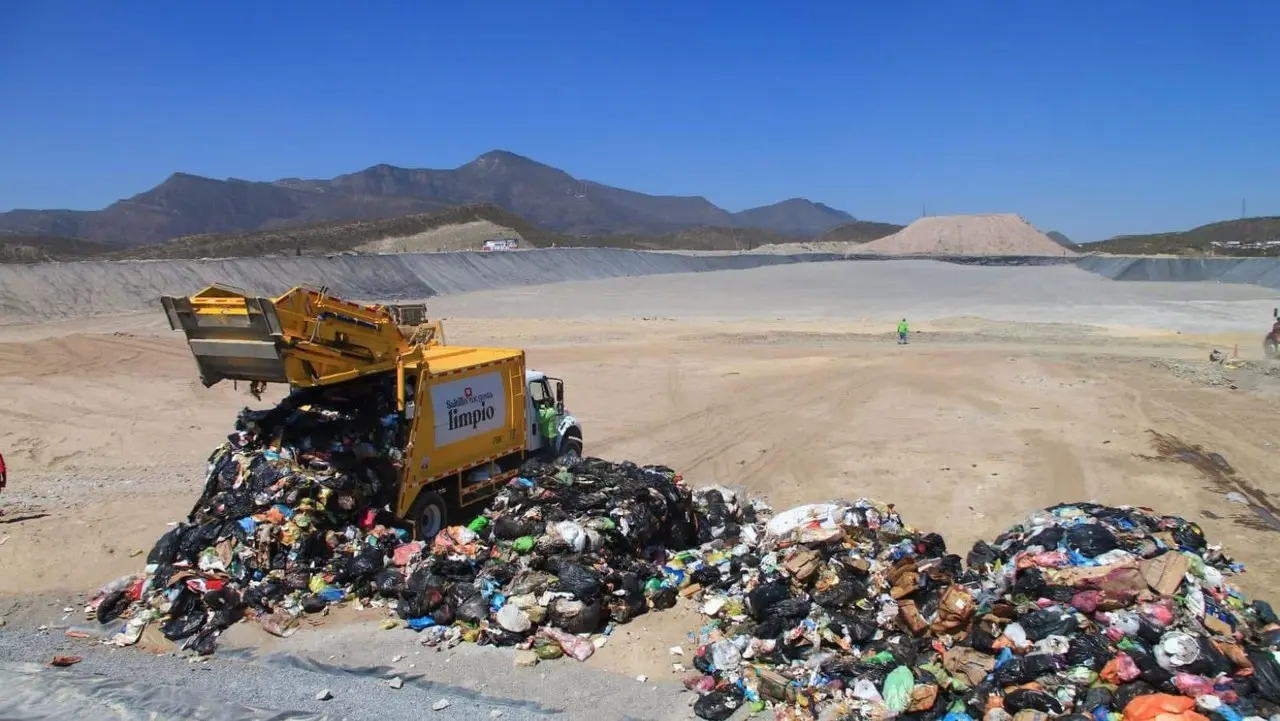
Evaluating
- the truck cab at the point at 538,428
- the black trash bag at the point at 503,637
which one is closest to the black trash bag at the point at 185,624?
the black trash bag at the point at 503,637

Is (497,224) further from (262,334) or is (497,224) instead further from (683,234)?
(262,334)

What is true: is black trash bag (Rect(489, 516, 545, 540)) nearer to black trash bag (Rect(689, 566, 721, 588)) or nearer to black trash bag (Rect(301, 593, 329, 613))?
black trash bag (Rect(689, 566, 721, 588))

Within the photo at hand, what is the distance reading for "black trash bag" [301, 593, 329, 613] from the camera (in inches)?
334

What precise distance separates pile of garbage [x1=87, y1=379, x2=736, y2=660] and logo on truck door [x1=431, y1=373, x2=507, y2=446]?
0.60 metres

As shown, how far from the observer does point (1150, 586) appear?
6887 mm

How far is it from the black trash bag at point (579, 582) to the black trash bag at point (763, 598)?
1.44 metres

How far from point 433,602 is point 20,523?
21.7 ft

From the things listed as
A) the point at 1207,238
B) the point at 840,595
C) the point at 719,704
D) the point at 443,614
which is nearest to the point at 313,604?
the point at 443,614

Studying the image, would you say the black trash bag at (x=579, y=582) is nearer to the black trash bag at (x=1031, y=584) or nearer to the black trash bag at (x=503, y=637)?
the black trash bag at (x=503, y=637)

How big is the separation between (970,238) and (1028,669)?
129987mm

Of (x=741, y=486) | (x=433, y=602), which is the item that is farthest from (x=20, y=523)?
(x=741, y=486)

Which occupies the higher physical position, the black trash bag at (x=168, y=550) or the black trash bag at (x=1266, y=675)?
the black trash bag at (x=168, y=550)

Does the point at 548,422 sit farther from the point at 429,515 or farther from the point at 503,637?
the point at 503,637

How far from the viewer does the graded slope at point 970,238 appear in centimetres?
12244
